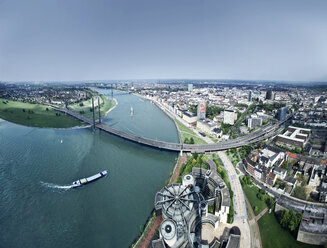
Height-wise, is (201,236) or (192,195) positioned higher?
(192,195)

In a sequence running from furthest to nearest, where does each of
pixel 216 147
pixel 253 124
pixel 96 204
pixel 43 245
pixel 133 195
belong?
1. pixel 253 124
2. pixel 216 147
3. pixel 133 195
4. pixel 96 204
5. pixel 43 245

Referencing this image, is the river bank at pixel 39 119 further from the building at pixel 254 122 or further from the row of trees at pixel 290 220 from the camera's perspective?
the row of trees at pixel 290 220

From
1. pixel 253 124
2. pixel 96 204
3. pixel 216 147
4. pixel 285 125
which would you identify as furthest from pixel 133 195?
pixel 285 125

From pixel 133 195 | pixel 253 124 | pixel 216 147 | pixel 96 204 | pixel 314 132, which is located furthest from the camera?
pixel 253 124

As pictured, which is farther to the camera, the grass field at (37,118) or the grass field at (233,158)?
the grass field at (37,118)

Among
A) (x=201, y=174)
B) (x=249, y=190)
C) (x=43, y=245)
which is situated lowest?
(x=43, y=245)

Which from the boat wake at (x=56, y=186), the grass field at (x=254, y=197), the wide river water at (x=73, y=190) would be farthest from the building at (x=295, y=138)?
the boat wake at (x=56, y=186)

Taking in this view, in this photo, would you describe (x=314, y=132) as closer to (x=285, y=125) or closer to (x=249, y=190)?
(x=285, y=125)
